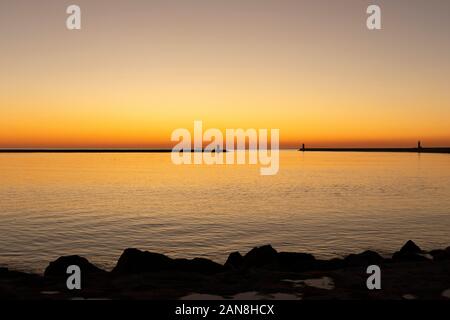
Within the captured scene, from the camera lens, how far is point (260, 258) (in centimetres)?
→ 1902

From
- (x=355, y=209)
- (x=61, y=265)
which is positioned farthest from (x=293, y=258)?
(x=355, y=209)

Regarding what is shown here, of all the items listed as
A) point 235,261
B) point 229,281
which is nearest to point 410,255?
point 235,261

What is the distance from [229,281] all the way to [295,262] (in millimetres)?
5077

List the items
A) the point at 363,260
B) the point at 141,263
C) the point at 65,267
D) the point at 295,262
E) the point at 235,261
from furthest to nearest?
the point at 235,261, the point at 363,260, the point at 295,262, the point at 141,263, the point at 65,267

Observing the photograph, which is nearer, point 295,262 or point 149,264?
point 149,264

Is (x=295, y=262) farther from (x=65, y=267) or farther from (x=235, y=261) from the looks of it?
(x=65, y=267)

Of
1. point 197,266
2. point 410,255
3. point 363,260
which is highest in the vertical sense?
point 197,266

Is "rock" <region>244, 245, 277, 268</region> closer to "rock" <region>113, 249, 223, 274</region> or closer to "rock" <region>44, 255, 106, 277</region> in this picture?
"rock" <region>113, 249, 223, 274</region>

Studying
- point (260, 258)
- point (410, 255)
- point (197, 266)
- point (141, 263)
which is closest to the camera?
point (141, 263)

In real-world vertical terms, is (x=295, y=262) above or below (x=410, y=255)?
above

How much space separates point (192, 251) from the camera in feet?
84.3

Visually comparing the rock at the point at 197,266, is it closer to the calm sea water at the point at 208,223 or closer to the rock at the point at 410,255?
the calm sea water at the point at 208,223

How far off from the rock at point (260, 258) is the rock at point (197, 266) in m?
1.51
